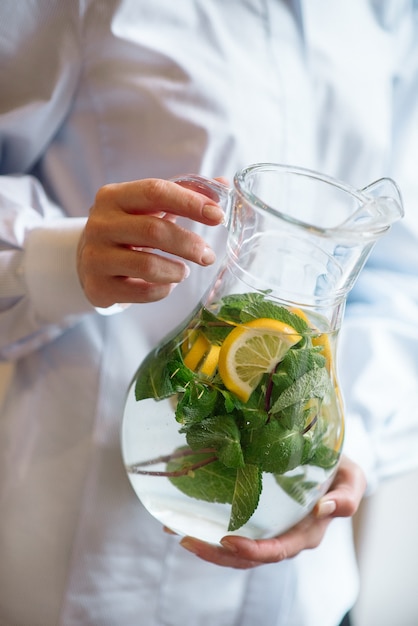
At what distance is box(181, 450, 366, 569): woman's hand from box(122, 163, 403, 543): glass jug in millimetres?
17

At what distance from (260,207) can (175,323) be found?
28 cm

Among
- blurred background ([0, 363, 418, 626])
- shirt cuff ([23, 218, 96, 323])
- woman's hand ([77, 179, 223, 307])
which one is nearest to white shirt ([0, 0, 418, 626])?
shirt cuff ([23, 218, 96, 323])

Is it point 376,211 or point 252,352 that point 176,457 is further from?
point 376,211

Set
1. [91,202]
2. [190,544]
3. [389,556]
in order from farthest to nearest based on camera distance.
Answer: [389,556], [91,202], [190,544]

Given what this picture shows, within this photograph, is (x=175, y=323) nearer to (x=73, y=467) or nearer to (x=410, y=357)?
(x=73, y=467)

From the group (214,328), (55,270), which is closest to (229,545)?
(214,328)

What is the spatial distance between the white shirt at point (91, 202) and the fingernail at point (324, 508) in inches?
6.1

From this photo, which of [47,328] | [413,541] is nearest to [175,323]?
[47,328]

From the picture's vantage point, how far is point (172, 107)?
1.92ft

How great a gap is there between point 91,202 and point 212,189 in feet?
0.84

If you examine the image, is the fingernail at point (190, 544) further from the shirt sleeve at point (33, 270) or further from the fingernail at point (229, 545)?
the shirt sleeve at point (33, 270)

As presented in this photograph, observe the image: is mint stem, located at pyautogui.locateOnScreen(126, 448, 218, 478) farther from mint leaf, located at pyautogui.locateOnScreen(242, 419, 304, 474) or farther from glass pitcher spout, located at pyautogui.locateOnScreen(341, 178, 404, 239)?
glass pitcher spout, located at pyautogui.locateOnScreen(341, 178, 404, 239)

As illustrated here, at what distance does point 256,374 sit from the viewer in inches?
14.2

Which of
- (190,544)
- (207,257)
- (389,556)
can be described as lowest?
(389,556)
